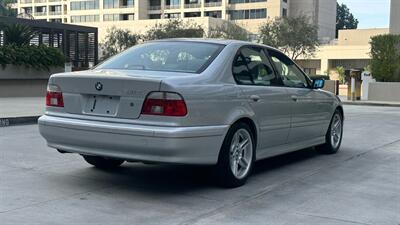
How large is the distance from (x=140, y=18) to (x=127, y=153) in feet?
340

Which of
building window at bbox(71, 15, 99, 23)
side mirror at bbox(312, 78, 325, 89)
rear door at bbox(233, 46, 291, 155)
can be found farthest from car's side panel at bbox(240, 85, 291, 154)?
building window at bbox(71, 15, 99, 23)

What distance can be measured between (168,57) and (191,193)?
5.29 ft

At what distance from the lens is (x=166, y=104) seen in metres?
5.45

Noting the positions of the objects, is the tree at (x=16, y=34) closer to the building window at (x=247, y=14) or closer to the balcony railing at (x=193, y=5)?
the building window at (x=247, y=14)

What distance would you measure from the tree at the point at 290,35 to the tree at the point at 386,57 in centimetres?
2868

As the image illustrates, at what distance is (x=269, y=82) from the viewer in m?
6.98

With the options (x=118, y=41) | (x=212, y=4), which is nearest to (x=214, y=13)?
(x=212, y=4)

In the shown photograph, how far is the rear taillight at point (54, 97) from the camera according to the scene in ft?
20.1

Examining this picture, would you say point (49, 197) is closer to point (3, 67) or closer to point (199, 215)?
point (199, 215)

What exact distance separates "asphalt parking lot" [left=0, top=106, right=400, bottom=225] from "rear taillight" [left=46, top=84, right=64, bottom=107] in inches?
35.1

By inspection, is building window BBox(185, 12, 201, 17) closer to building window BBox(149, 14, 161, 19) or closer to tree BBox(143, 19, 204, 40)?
building window BBox(149, 14, 161, 19)

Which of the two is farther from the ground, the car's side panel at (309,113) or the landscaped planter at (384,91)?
the car's side panel at (309,113)

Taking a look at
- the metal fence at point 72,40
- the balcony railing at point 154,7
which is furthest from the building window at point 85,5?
the metal fence at point 72,40

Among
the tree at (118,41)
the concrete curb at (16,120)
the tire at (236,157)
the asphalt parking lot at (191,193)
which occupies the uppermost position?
the tree at (118,41)
